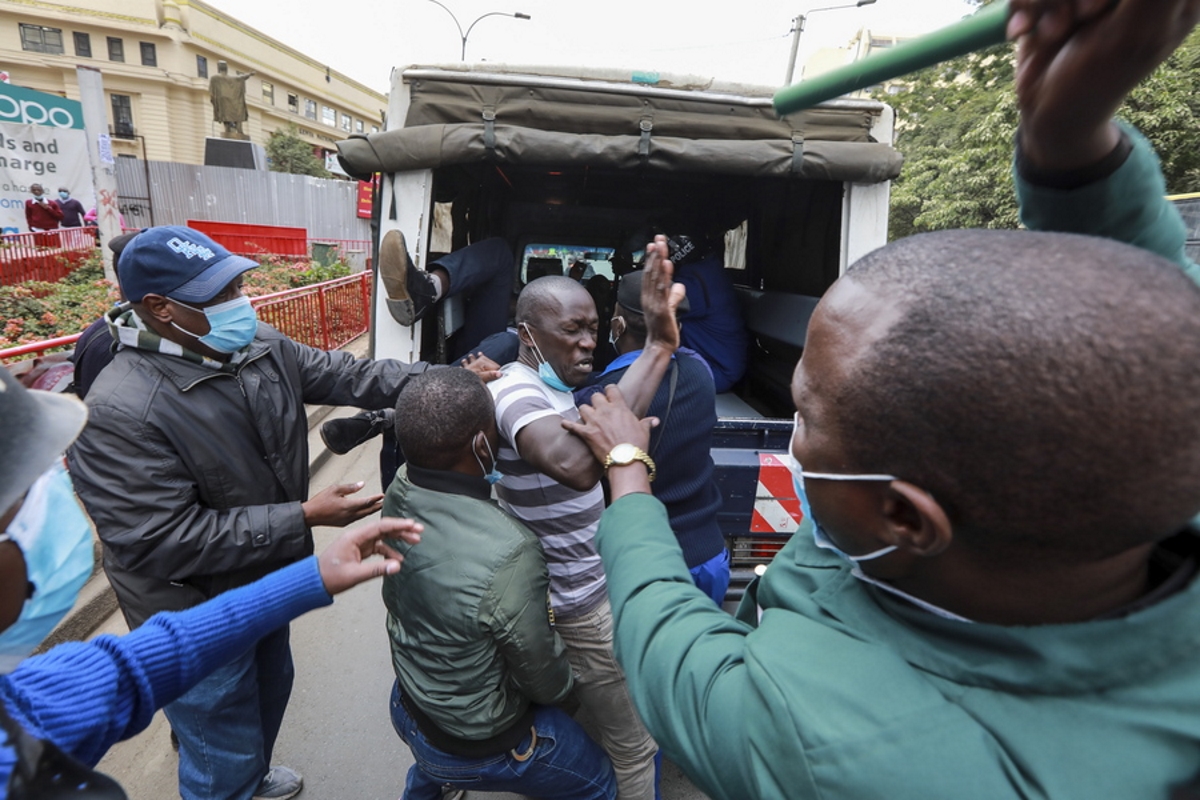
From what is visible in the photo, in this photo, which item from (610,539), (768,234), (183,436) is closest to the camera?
(610,539)

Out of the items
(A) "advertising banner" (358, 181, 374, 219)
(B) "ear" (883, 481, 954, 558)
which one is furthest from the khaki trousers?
(A) "advertising banner" (358, 181, 374, 219)

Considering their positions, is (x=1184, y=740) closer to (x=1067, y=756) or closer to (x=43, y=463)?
(x=1067, y=756)

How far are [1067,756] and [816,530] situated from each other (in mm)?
369

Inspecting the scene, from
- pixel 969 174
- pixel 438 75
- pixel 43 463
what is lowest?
pixel 43 463

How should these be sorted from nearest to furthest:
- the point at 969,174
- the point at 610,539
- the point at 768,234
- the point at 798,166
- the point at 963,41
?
the point at 963,41
the point at 610,539
the point at 798,166
the point at 768,234
the point at 969,174

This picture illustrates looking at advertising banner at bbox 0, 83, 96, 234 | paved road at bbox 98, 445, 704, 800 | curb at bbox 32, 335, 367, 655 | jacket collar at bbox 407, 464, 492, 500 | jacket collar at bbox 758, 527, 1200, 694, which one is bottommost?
paved road at bbox 98, 445, 704, 800

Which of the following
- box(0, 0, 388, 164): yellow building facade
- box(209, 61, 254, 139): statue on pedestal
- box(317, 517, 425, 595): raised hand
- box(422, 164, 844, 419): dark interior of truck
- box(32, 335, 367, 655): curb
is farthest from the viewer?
box(0, 0, 388, 164): yellow building facade

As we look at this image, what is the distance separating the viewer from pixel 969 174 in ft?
46.6

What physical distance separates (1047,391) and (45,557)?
4.00 ft

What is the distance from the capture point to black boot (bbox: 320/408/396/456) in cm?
222

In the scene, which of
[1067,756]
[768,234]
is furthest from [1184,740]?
[768,234]

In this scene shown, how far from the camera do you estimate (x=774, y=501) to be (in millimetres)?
2592

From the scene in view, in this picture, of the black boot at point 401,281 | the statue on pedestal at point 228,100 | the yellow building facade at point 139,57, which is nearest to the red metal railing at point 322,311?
the black boot at point 401,281

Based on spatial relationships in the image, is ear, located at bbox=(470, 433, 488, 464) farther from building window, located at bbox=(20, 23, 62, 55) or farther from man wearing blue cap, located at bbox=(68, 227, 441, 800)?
building window, located at bbox=(20, 23, 62, 55)
